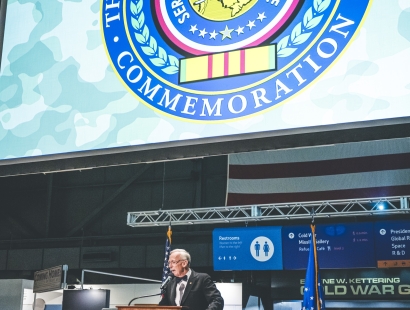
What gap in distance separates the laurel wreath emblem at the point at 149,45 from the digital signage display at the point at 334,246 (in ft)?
19.1

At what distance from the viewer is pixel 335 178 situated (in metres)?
8.34

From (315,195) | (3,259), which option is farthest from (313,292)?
(3,259)

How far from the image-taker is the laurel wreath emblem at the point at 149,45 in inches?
135

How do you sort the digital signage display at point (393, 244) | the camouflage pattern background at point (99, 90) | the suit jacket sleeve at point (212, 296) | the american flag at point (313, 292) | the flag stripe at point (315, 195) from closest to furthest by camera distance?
the camouflage pattern background at point (99, 90) < the suit jacket sleeve at point (212, 296) < the american flag at point (313, 292) < the flag stripe at point (315, 195) < the digital signage display at point (393, 244)

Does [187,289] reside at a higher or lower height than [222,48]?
lower

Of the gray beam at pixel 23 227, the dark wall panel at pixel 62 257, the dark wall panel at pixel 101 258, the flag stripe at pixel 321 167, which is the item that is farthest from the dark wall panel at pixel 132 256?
the flag stripe at pixel 321 167

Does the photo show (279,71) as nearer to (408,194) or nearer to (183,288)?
(183,288)

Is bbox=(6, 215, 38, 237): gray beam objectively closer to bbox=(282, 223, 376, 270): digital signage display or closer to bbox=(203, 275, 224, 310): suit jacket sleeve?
bbox=(282, 223, 376, 270): digital signage display

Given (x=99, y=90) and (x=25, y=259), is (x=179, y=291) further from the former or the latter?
(x=25, y=259)

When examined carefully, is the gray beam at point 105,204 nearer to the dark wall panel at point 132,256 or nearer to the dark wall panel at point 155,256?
the dark wall panel at point 132,256

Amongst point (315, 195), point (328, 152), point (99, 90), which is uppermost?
point (328, 152)

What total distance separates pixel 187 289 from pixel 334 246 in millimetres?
5335

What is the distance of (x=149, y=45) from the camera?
3.50m

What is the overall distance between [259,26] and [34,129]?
4.96 feet
